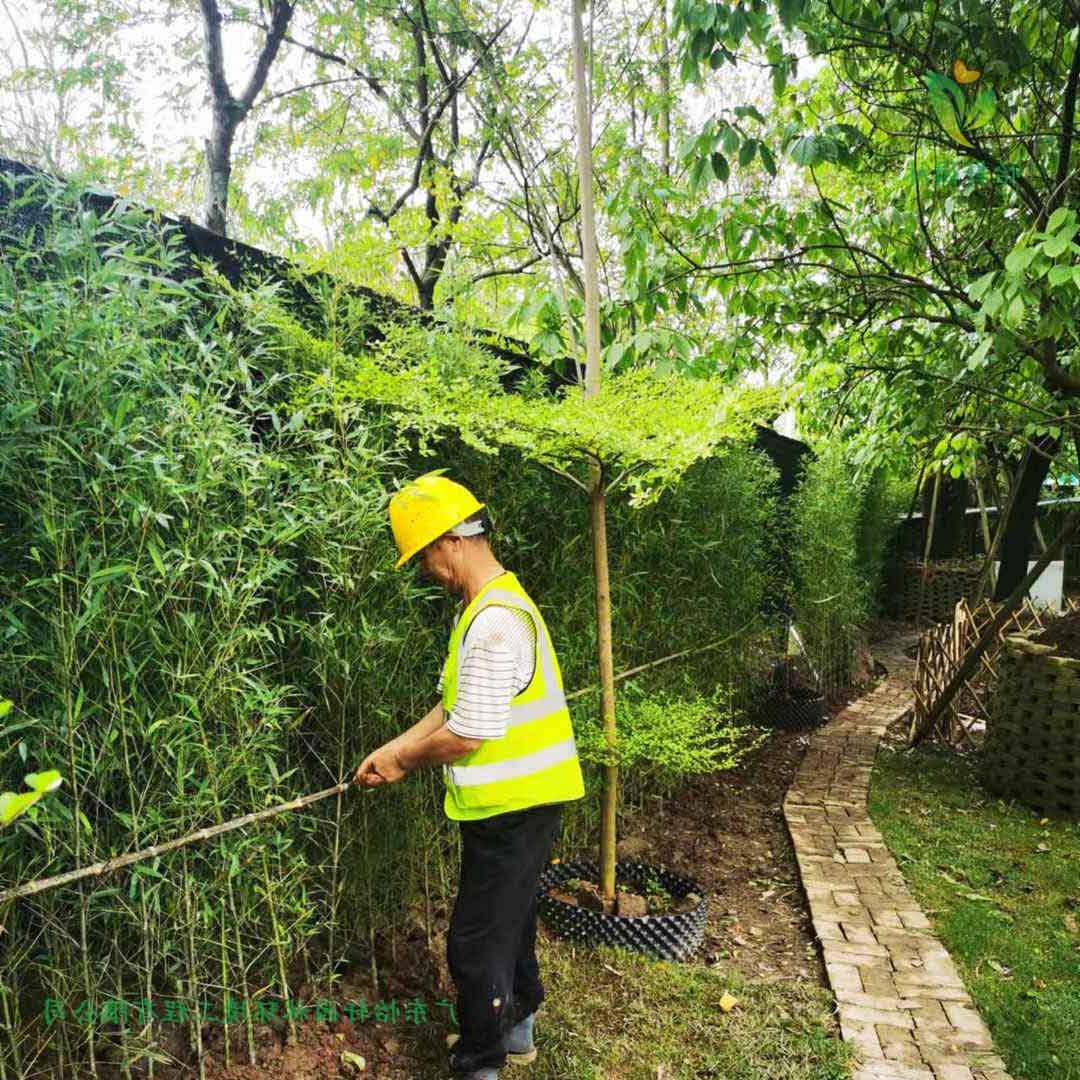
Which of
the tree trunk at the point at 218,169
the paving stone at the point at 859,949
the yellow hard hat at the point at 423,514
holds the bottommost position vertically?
the paving stone at the point at 859,949

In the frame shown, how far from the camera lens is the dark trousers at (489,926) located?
7.30 feet

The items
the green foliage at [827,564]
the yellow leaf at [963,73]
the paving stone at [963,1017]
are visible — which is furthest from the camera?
the green foliage at [827,564]

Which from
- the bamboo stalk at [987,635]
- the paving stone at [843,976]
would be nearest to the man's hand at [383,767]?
the paving stone at [843,976]

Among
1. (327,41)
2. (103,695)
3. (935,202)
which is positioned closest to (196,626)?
(103,695)

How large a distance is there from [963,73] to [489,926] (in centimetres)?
331

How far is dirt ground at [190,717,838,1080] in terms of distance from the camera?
7.75ft

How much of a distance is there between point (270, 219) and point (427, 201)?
4.93ft

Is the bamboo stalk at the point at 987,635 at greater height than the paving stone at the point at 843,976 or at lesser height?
greater

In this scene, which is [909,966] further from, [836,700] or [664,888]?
[836,700]

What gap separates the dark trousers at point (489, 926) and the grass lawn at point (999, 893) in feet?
5.26

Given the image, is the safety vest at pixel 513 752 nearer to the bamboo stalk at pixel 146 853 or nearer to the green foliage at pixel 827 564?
the bamboo stalk at pixel 146 853

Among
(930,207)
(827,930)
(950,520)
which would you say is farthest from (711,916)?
(950,520)

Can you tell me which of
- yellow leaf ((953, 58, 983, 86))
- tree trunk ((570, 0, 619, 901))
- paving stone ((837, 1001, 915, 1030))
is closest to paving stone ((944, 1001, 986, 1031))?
paving stone ((837, 1001, 915, 1030))

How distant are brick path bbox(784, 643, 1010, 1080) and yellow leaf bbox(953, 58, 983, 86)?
3.26 meters
